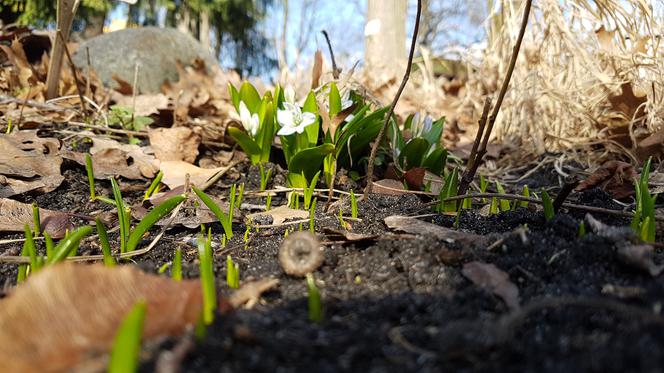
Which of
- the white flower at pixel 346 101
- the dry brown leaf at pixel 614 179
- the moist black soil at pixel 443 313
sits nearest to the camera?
the moist black soil at pixel 443 313

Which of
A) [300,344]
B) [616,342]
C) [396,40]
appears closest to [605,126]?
[616,342]

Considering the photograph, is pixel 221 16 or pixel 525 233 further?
pixel 221 16

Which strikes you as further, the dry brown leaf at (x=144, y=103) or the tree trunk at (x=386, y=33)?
the tree trunk at (x=386, y=33)

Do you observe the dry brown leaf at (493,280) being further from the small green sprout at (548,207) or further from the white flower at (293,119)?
the white flower at (293,119)

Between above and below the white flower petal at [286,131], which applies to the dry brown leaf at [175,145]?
below

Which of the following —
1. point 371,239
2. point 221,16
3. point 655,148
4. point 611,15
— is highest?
point 221,16

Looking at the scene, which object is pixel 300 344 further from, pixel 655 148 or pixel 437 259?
pixel 655 148

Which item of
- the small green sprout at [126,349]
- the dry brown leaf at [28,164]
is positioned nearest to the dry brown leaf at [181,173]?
the dry brown leaf at [28,164]
